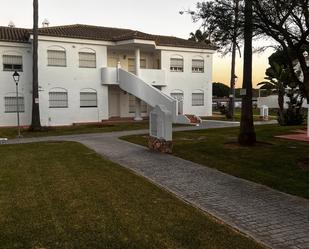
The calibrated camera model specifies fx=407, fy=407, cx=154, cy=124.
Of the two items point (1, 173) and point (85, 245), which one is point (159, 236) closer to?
point (85, 245)

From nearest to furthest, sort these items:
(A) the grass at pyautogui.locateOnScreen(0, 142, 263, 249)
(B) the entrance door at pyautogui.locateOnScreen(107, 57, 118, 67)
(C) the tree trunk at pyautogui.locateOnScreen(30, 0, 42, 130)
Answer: (A) the grass at pyautogui.locateOnScreen(0, 142, 263, 249), (C) the tree trunk at pyautogui.locateOnScreen(30, 0, 42, 130), (B) the entrance door at pyautogui.locateOnScreen(107, 57, 118, 67)

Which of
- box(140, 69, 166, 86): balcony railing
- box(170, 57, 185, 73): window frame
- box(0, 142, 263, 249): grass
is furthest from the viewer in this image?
box(170, 57, 185, 73): window frame

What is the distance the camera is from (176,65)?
36.4 metres

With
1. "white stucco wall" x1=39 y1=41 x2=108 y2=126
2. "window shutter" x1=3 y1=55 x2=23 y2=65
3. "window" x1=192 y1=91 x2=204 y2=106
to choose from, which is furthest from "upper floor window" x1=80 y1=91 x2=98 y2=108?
"window" x1=192 y1=91 x2=204 y2=106

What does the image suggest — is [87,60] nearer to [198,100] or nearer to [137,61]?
[137,61]

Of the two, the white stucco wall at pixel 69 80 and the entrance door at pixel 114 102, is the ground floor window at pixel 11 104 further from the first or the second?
the entrance door at pixel 114 102

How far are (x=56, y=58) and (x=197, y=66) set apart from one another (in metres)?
13.2

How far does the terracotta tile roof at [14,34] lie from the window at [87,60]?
14.0ft

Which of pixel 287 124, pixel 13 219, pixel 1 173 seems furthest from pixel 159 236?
pixel 287 124

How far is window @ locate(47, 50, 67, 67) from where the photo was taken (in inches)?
1209

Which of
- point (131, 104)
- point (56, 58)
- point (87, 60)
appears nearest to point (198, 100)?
point (131, 104)

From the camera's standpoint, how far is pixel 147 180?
10172 mm

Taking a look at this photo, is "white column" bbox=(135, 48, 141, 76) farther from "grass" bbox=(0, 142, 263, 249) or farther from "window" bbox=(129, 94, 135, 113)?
"grass" bbox=(0, 142, 263, 249)

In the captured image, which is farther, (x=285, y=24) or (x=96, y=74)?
(x=96, y=74)
